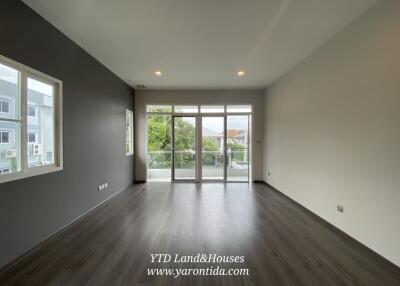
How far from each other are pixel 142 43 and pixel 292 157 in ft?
11.6

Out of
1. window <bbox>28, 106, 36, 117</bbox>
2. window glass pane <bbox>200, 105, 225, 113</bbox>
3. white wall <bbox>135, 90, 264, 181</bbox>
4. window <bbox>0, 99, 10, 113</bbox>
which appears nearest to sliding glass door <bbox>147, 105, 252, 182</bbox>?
window glass pane <bbox>200, 105, 225, 113</bbox>

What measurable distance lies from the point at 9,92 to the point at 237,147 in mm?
5192

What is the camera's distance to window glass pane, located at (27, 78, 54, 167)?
2.48 metres

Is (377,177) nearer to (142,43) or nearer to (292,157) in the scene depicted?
(292,157)

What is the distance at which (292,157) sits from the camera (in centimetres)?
436

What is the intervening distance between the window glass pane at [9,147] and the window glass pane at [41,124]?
17 cm

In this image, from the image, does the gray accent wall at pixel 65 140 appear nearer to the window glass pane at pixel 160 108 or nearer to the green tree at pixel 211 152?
the window glass pane at pixel 160 108

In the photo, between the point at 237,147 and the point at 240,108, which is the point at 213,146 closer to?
the point at 237,147

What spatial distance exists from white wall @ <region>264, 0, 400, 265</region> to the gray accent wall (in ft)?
12.6

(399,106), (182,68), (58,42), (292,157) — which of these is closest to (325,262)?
(399,106)

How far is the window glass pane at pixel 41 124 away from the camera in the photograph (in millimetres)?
2482

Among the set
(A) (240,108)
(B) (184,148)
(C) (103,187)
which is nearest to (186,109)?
(B) (184,148)

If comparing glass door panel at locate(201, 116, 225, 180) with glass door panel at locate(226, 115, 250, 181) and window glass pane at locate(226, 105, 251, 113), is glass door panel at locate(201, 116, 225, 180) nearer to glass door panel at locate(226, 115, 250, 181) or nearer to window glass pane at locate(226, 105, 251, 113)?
glass door panel at locate(226, 115, 250, 181)

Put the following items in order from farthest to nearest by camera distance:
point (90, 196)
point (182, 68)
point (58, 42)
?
point (182, 68) < point (90, 196) < point (58, 42)
